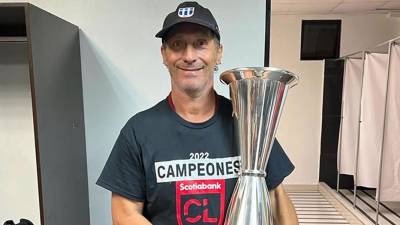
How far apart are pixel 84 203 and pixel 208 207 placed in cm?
77

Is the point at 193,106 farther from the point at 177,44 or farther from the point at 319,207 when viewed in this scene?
the point at 319,207

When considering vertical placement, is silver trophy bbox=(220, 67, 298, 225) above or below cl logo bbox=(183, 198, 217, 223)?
above

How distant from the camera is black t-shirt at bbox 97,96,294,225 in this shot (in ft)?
2.33

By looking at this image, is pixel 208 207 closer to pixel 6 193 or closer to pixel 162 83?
pixel 162 83

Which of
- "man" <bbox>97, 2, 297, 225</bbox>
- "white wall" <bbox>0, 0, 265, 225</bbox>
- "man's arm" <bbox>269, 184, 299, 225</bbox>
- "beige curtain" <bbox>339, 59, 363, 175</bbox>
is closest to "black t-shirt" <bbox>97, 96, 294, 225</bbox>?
"man" <bbox>97, 2, 297, 225</bbox>

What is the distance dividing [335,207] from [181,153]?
3.08 metres

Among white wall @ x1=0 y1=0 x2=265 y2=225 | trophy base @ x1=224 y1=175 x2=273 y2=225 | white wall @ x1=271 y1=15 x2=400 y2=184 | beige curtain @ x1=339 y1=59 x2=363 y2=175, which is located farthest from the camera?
white wall @ x1=271 y1=15 x2=400 y2=184

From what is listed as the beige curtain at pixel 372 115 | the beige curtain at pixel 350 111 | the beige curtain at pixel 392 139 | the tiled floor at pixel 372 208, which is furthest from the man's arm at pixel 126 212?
the beige curtain at pixel 350 111

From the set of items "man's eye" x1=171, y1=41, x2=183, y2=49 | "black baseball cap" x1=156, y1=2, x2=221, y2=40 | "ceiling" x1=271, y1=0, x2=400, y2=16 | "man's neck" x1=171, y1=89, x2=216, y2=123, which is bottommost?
"man's neck" x1=171, y1=89, x2=216, y2=123

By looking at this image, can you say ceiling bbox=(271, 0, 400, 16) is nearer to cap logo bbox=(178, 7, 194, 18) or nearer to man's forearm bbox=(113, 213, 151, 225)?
cap logo bbox=(178, 7, 194, 18)

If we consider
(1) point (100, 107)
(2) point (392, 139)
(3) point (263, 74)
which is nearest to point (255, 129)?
(3) point (263, 74)

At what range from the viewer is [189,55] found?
0.68m

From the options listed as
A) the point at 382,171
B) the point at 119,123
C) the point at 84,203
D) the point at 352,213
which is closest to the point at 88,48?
the point at 119,123

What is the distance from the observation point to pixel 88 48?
1246 mm
